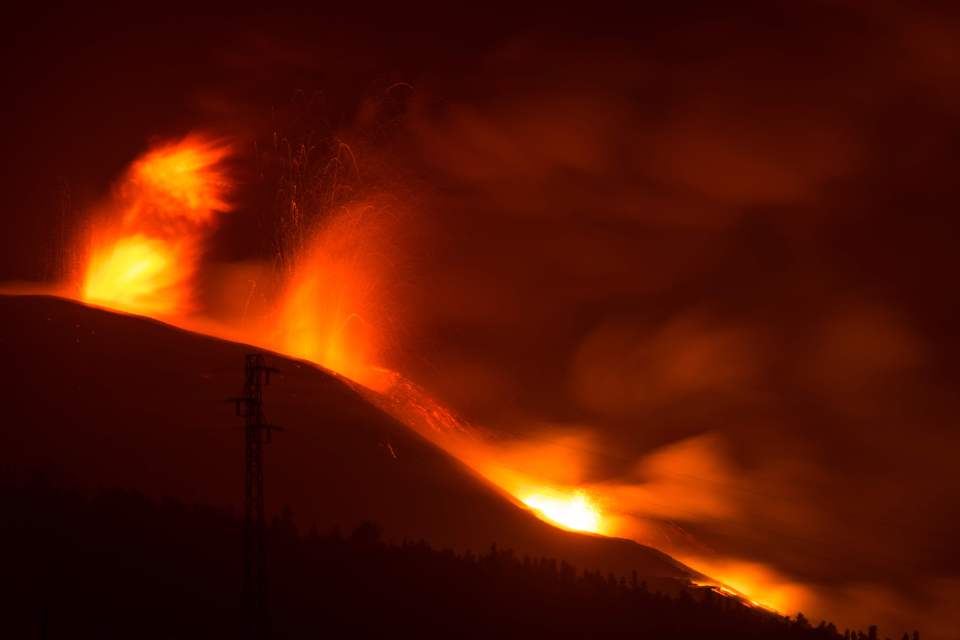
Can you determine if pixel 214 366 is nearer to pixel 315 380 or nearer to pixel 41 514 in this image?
pixel 315 380

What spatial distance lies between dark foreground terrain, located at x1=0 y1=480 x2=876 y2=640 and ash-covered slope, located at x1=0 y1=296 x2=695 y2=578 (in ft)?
58.6

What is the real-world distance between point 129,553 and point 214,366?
63.1 meters

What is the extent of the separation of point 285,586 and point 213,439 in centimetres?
4726

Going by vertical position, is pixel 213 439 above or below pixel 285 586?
above

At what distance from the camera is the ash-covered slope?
395 ft

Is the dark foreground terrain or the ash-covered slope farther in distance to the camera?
the ash-covered slope

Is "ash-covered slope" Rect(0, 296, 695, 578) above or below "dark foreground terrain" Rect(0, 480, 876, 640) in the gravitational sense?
above

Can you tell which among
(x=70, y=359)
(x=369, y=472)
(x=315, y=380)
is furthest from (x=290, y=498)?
(x=70, y=359)

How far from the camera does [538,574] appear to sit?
316ft

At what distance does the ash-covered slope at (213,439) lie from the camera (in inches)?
4739

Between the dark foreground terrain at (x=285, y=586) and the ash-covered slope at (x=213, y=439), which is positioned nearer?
the dark foreground terrain at (x=285, y=586)

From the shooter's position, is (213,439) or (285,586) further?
(213,439)

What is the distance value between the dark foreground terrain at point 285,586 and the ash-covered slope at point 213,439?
17848 millimetres

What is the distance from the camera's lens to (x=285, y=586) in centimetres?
8712
